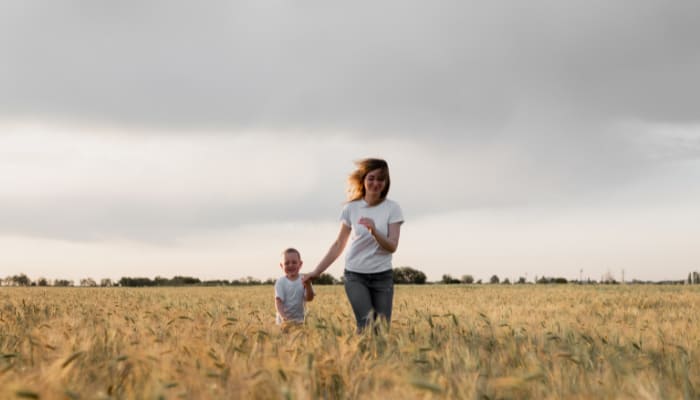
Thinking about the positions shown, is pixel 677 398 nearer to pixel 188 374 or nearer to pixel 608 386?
pixel 608 386

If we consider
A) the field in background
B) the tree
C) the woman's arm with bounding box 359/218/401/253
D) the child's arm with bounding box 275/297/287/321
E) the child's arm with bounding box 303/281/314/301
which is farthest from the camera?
the tree

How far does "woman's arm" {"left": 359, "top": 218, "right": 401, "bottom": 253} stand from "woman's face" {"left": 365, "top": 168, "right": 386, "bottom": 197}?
0.34 meters

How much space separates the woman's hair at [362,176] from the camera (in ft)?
18.6

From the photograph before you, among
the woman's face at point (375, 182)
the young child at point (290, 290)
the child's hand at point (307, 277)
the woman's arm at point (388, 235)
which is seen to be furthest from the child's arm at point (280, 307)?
the woman's face at point (375, 182)

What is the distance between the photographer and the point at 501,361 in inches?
168

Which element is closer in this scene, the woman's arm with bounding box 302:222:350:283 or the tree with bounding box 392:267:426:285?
the woman's arm with bounding box 302:222:350:283

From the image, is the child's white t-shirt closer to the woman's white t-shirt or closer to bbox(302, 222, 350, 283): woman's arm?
bbox(302, 222, 350, 283): woman's arm

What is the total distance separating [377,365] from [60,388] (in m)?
1.62

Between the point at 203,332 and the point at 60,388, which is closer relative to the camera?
the point at 60,388

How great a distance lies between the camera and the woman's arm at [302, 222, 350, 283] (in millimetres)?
6000

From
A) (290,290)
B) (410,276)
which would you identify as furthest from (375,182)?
(410,276)

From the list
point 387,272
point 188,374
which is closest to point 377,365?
point 188,374

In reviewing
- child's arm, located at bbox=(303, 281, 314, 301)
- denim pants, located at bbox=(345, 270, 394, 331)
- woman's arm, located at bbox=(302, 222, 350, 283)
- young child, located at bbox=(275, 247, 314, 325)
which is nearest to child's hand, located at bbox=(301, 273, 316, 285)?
woman's arm, located at bbox=(302, 222, 350, 283)

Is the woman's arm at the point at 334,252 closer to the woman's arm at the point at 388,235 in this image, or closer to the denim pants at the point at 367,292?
the denim pants at the point at 367,292
